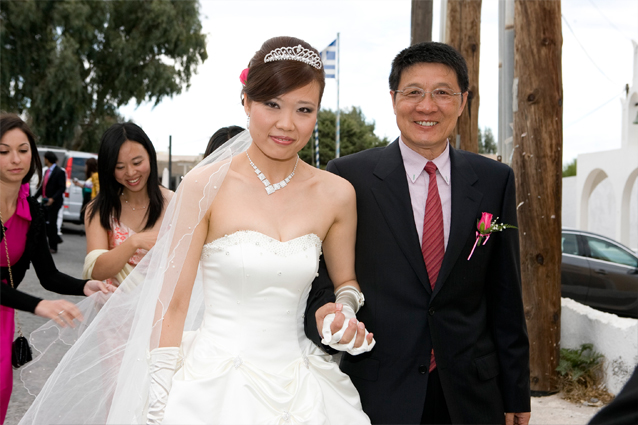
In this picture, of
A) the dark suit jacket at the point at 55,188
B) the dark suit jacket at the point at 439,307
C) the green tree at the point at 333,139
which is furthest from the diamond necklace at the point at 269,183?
the green tree at the point at 333,139

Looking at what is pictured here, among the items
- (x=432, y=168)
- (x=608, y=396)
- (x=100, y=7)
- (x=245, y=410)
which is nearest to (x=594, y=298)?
(x=608, y=396)

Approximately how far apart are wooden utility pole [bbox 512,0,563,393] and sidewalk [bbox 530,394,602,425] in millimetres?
214

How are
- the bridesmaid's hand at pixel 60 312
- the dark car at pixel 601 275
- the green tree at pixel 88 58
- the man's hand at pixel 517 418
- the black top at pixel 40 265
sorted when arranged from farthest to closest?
1. the green tree at pixel 88 58
2. the dark car at pixel 601 275
3. the black top at pixel 40 265
4. the bridesmaid's hand at pixel 60 312
5. the man's hand at pixel 517 418

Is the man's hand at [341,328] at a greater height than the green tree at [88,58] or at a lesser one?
lesser

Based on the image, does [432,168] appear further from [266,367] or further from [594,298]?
[594,298]

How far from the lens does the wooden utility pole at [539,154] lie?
17.7ft

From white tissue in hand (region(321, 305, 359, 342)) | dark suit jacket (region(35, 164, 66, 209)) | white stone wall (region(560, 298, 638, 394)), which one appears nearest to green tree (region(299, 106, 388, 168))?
dark suit jacket (region(35, 164, 66, 209))

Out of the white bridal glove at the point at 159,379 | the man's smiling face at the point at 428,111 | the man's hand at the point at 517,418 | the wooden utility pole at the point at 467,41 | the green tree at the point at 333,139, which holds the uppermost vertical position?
the green tree at the point at 333,139

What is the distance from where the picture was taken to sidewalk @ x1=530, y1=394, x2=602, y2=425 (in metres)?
5.18

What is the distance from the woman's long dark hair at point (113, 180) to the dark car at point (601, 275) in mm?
8473

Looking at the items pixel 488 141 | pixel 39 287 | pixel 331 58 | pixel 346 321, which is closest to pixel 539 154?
pixel 346 321

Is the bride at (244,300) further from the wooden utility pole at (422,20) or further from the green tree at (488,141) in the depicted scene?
the green tree at (488,141)

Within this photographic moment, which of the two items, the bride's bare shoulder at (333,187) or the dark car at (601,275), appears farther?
the dark car at (601,275)

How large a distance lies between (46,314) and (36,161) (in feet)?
3.63
